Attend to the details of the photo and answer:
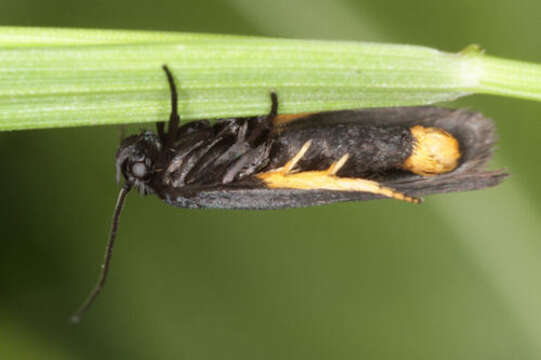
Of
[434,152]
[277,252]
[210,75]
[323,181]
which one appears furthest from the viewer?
[277,252]

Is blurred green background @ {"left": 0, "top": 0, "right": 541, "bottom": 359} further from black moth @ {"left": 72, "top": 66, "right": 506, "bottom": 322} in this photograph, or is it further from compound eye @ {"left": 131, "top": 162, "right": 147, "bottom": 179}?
compound eye @ {"left": 131, "top": 162, "right": 147, "bottom": 179}

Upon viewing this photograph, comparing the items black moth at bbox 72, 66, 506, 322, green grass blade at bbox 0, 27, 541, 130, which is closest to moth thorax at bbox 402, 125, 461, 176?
black moth at bbox 72, 66, 506, 322

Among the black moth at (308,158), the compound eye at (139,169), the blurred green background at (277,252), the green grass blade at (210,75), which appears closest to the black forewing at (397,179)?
the black moth at (308,158)

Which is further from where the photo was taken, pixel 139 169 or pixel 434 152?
pixel 434 152

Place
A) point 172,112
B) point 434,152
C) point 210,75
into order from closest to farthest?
point 210,75
point 172,112
point 434,152

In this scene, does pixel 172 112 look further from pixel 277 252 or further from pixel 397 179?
pixel 277 252

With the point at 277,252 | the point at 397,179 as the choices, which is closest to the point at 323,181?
the point at 397,179

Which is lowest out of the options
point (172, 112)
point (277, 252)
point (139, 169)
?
point (172, 112)

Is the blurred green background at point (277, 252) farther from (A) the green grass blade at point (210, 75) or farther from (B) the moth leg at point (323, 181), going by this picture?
(A) the green grass blade at point (210, 75)

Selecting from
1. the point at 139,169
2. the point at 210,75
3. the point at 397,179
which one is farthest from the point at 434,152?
the point at 139,169

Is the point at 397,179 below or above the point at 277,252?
below
